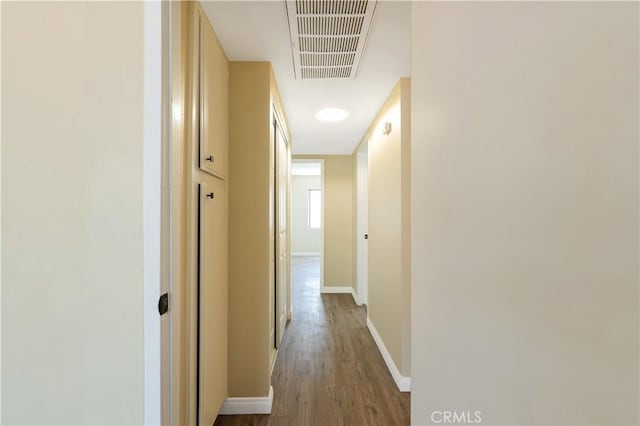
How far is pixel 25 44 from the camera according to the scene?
858 mm

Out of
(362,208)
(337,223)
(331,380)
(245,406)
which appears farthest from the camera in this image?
(337,223)

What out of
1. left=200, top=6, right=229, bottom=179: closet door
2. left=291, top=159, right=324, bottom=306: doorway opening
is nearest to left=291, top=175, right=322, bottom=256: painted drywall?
left=291, top=159, right=324, bottom=306: doorway opening

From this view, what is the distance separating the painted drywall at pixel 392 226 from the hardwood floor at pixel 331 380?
0.74 ft

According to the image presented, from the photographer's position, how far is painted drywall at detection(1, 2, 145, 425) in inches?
33.1

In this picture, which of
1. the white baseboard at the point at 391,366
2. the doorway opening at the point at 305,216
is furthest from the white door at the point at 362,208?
the doorway opening at the point at 305,216

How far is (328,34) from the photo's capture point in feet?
5.21

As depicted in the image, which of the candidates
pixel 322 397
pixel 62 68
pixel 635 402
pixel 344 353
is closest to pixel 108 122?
pixel 62 68

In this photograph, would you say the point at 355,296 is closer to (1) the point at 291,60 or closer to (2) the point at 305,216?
(1) the point at 291,60

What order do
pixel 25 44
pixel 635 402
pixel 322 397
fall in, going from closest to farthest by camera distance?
pixel 635 402, pixel 25 44, pixel 322 397

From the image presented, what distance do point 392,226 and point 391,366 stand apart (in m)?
1.14

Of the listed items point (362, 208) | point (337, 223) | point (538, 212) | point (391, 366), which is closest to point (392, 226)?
point (391, 366)

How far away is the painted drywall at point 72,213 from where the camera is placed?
840mm

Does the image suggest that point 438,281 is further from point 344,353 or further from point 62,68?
point 344,353

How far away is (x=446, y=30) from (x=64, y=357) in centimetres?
138
